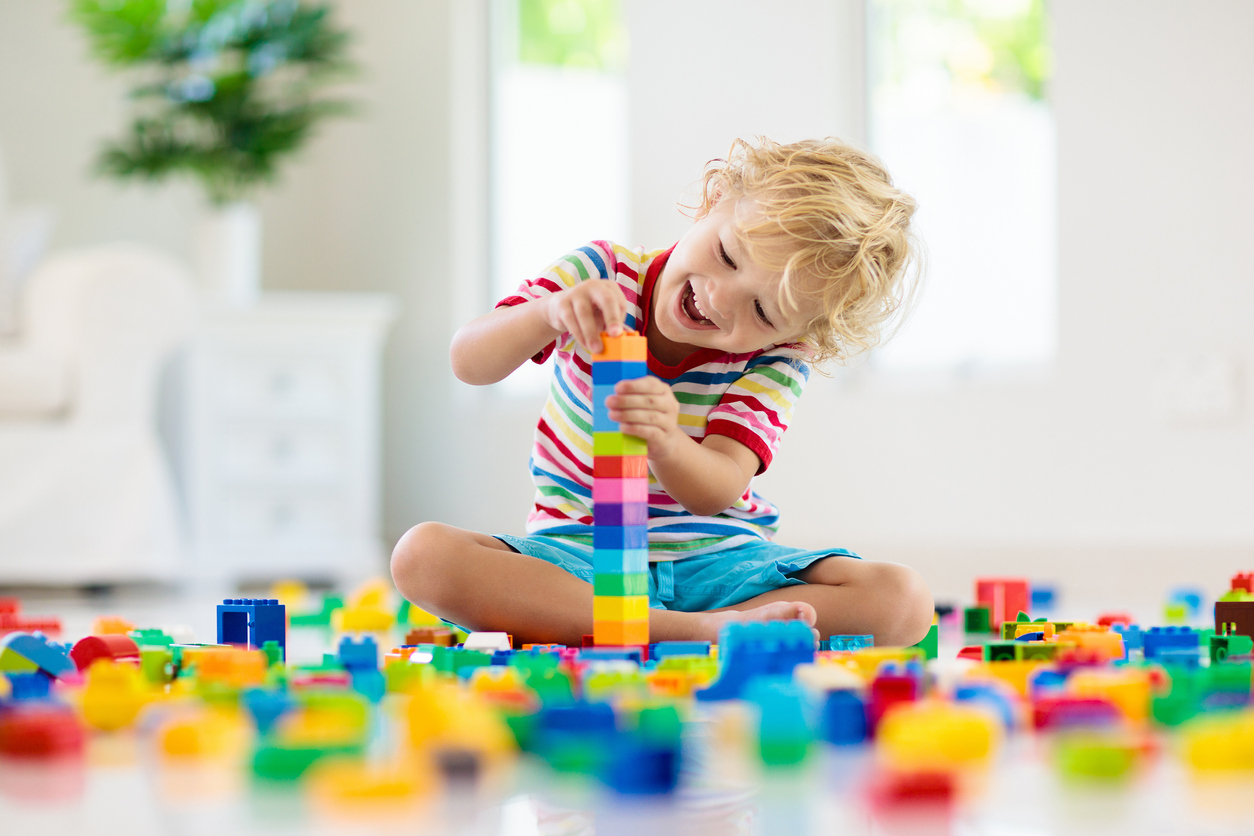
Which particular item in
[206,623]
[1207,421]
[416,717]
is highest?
[1207,421]

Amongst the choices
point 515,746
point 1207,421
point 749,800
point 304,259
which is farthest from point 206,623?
point 304,259

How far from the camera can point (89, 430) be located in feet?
8.36

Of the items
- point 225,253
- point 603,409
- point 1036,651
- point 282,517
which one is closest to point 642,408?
point 603,409

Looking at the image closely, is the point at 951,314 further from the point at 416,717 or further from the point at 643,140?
the point at 416,717

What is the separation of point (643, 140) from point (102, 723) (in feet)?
7.70

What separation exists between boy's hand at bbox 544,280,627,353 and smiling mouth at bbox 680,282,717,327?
0.14 m

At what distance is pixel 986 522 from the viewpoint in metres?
2.22

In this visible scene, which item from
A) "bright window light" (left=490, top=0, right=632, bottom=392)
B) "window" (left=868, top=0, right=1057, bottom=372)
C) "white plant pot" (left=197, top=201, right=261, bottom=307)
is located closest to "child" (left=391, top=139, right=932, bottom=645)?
"window" (left=868, top=0, right=1057, bottom=372)

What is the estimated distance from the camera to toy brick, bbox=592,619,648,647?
3.13ft

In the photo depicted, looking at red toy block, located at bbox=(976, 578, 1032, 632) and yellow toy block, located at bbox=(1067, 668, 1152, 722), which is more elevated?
yellow toy block, located at bbox=(1067, 668, 1152, 722)

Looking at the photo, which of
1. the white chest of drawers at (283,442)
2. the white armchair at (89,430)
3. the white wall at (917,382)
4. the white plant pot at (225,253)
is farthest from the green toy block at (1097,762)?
the white plant pot at (225,253)

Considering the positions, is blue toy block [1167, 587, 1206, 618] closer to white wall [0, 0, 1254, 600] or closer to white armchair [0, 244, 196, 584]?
white wall [0, 0, 1254, 600]

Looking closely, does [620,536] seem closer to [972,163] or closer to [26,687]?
[26,687]

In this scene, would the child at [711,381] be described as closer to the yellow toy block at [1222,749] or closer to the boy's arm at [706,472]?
the boy's arm at [706,472]
